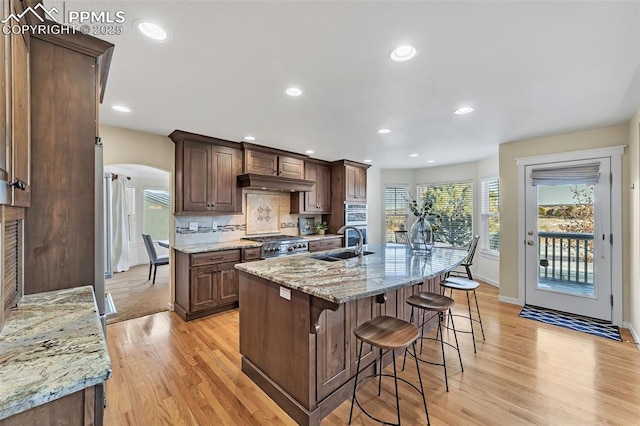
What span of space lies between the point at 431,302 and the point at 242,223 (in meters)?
3.30

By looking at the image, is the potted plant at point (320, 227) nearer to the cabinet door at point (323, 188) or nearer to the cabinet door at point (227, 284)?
the cabinet door at point (323, 188)

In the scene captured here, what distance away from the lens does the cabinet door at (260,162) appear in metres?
4.18

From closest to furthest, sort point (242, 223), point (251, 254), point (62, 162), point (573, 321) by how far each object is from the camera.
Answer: point (62, 162) < point (573, 321) < point (251, 254) < point (242, 223)

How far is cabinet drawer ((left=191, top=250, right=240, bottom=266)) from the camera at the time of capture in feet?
11.2

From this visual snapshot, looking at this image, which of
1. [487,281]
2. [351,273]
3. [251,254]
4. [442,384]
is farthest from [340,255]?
[487,281]

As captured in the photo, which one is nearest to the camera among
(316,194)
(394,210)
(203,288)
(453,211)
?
(203,288)

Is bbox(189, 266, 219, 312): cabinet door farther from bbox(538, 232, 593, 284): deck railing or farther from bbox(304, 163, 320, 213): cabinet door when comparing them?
bbox(538, 232, 593, 284): deck railing

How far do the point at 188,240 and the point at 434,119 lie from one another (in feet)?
12.0

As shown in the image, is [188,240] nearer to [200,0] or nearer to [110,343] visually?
[110,343]

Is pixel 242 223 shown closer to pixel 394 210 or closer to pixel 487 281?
pixel 394 210

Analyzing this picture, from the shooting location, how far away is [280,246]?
411cm

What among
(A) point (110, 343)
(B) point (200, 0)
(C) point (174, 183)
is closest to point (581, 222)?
(B) point (200, 0)

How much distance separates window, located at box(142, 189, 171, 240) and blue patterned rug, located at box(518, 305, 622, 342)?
8272 millimetres

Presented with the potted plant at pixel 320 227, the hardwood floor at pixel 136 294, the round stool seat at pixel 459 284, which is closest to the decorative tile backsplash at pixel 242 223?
the potted plant at pixel 320 227
